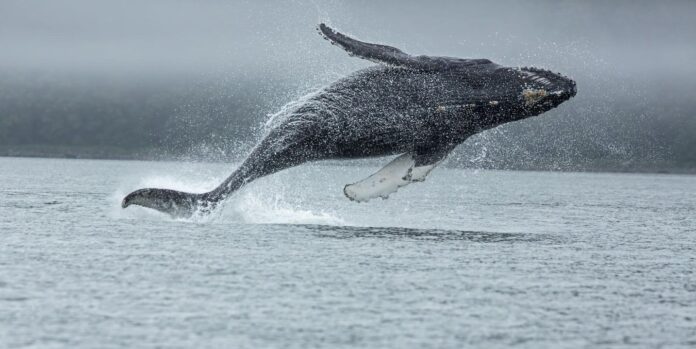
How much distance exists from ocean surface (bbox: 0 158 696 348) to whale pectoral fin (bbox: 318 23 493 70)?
401 centimetres

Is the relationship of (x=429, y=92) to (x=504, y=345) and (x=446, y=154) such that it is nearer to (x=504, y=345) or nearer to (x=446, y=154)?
(x=446, y=154)

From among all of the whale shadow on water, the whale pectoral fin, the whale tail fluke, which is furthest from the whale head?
the whale tail fluke

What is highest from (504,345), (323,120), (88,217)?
(323,120)

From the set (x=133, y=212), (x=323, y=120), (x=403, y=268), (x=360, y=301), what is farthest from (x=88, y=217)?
(x=360, y=301)

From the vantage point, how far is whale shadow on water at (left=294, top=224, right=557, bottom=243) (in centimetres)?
2652

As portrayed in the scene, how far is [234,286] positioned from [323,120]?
5.88 m

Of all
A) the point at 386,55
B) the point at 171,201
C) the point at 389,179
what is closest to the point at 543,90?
the point at 386,55

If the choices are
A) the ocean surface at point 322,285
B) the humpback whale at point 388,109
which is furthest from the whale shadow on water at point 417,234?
the humpback whale at point 388,109

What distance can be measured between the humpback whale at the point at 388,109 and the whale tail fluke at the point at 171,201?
0.08 ft

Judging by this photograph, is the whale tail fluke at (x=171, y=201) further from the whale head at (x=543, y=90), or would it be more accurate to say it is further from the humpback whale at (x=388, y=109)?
the whale head at (x=543, y=90)

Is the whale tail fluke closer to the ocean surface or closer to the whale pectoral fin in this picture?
the ocean surface

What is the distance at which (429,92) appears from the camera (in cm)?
2261

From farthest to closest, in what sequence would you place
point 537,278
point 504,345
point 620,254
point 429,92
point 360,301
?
point 620,254 → point 429,92 → point 537,278 → point 360,301 → point 504,345

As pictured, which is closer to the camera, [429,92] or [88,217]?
[429,92]
